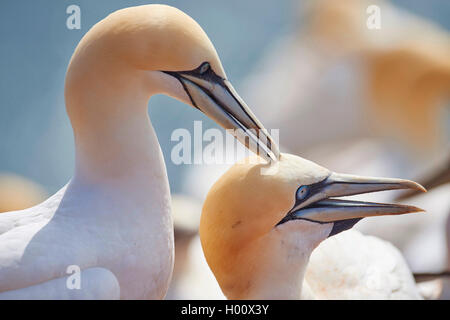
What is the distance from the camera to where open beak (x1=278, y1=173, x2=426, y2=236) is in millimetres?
2844

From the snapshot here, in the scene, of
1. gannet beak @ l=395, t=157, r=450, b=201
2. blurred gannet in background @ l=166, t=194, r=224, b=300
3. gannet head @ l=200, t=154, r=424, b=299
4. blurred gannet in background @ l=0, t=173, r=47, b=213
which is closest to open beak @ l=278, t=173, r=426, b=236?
gannet head @ l=200, t=154, r=424, b=299

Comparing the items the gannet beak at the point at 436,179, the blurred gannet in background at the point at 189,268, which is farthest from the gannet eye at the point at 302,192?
the gannet beak at the point at 436,179

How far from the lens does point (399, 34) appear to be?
726cm

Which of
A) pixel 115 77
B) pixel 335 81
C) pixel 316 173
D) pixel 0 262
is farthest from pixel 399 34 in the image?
pixel 0 262

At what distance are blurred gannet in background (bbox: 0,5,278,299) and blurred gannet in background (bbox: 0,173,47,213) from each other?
3.13 meters

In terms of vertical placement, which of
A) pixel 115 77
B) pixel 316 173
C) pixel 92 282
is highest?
pixel 115 77

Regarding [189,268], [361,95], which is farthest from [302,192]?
[361,95]

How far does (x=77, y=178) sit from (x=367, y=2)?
6.25m

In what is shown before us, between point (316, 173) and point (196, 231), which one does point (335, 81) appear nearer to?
point (196, 231)

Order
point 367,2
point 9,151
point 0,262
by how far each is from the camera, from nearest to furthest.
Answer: point 0,262, point 9,151, point 367,2

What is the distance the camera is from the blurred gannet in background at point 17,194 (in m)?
5.68

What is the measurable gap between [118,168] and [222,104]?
0.44m

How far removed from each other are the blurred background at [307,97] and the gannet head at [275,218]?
264cm

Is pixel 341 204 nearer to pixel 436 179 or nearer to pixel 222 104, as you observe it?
pixel 222 104
